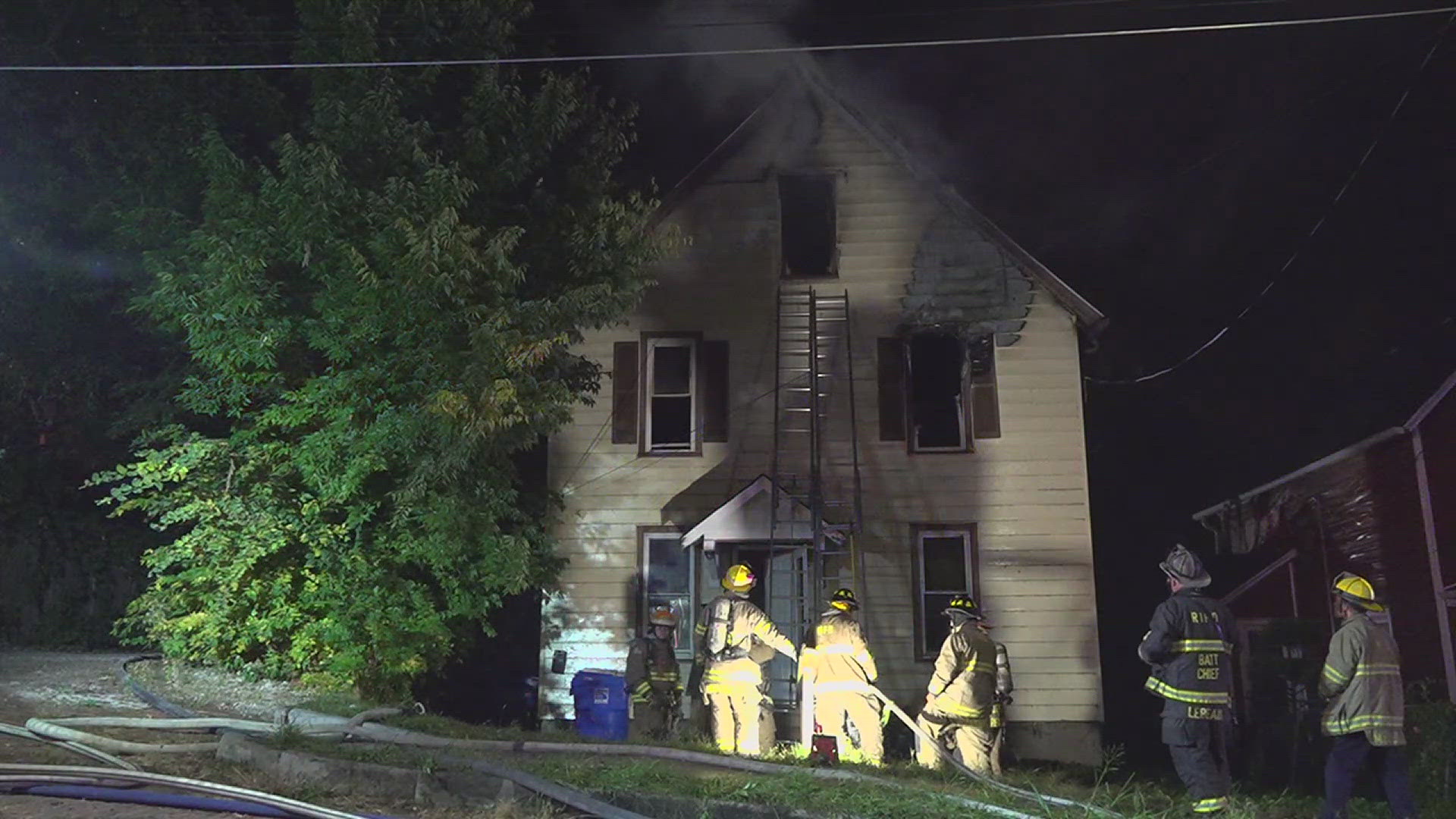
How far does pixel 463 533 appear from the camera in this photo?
34.3 feet

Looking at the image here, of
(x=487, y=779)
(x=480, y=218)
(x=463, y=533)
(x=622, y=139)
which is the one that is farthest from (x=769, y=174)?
(x=487, y=779)

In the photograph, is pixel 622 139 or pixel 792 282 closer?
pixel 622 139

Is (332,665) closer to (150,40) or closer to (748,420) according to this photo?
(748,420)

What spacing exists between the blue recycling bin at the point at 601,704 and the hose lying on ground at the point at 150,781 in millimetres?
4710

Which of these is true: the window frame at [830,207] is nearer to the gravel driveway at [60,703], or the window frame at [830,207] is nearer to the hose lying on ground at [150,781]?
the gravel driveway at [60,703]

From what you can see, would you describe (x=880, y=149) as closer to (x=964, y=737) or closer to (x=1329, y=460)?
(x=1329, y=460)

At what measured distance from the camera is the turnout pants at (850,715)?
9.09 m

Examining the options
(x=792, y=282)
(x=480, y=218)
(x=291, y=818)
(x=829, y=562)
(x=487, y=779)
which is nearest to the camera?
(x=291, y=818)

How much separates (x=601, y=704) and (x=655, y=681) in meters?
0.57

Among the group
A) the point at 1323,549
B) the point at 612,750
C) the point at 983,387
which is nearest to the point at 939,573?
the point at 983,387

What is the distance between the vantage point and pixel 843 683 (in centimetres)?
903

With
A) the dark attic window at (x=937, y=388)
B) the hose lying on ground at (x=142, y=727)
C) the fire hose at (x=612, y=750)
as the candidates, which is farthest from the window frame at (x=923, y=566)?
the hose lying on ground at (x=142, y=727)

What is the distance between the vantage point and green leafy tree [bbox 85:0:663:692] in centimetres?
980

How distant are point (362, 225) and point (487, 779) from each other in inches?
229
